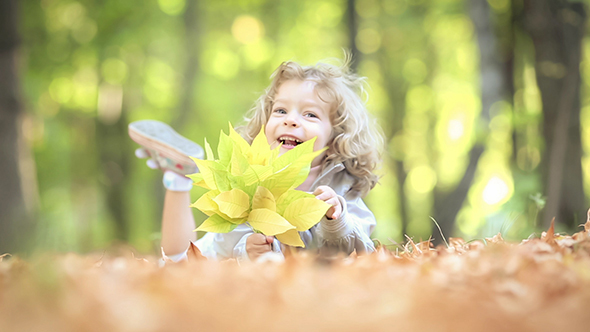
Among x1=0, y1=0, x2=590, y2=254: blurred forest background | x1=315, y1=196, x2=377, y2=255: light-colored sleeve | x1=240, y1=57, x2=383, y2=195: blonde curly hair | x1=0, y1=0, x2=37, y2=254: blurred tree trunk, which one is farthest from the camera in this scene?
x1=0, y1=0, x2=590, y2=254: blurred forest background

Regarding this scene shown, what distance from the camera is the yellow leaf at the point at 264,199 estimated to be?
118cm

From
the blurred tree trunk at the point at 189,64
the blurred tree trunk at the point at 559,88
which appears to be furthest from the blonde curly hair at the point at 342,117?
the blurred tree trunk at the point at 189,64

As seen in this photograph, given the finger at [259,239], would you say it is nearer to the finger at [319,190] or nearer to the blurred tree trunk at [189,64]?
the finger at [319,190]

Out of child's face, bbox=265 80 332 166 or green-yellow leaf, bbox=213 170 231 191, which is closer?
green-yellow leaf, bbox=213 170 231 191

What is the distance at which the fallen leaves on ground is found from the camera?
52cm

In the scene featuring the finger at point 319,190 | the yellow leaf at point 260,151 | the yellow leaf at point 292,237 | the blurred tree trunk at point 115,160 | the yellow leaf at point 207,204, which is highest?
the yellow leaf at point 260,151

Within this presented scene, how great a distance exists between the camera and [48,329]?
508mm

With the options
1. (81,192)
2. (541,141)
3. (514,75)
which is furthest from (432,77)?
(81,192)

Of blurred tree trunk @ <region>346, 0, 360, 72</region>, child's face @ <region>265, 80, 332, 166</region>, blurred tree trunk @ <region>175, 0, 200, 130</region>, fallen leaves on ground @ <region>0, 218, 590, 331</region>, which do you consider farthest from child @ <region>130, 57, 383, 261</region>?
blurred tree trunk @ <region>175, 0, 200, 130</region>

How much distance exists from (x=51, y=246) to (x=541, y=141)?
326 cm

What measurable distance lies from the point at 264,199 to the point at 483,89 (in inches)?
146

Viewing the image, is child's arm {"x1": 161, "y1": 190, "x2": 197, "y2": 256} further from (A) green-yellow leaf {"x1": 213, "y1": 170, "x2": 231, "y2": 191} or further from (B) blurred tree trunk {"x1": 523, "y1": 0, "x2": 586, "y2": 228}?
(B) blurred tree trunk {"x1": 523, "y1": 0, "x2": 586, "y2": 228}

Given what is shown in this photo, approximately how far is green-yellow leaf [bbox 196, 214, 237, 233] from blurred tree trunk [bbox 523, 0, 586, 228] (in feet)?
7.86

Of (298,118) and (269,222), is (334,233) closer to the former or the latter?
(269,222)
